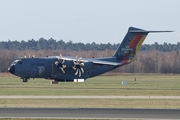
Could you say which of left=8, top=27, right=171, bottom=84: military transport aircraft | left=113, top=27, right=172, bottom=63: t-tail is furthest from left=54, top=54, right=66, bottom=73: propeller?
left=113, top=27, right=172, bottom=63: t-tail

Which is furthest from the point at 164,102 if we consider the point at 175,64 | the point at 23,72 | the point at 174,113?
the point at 175,64

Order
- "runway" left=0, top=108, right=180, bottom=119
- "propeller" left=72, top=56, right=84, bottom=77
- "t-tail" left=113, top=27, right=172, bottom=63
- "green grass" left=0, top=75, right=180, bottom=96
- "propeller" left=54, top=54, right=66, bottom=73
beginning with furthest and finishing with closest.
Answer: "t-tail" left=113, top=27, right=172, bottom=63
"propeller" left=72, top=56, right=84, bottom=77
"propeller" left=54, top=54, right=66, bottom=73
"green grass" left=0, top=75, right=180, bottom=96
"runway" left=0, top=108, right=180, bottom=119

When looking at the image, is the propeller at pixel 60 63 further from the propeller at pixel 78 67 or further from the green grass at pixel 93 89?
the green grass at pixel 93 89

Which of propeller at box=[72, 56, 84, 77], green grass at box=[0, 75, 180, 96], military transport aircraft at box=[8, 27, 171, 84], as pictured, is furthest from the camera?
propeller at box=[72, 56, 84, 77]

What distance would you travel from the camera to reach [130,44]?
253 feet

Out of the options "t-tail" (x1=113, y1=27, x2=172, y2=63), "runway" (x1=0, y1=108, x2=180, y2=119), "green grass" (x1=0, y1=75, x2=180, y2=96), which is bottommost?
"green grass" (x1=0, y1=75, x2=180, y2=96)

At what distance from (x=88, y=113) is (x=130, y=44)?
47049mm

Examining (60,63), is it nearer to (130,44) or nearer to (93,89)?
(130,44)

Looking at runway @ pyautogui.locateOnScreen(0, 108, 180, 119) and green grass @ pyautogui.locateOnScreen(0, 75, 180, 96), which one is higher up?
runway @ pyautogui.locateOnScreen(0, 108, 180, 119)

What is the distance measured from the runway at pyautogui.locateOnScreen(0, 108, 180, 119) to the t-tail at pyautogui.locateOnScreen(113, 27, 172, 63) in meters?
43.7

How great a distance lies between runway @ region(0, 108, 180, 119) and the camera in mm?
29125

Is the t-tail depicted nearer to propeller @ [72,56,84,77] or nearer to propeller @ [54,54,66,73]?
propeller @ [72,56,84,77]

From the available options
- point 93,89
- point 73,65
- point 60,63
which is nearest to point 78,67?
point 73,65

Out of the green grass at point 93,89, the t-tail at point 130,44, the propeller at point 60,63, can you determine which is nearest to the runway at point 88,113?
the green grass at point 93,89
